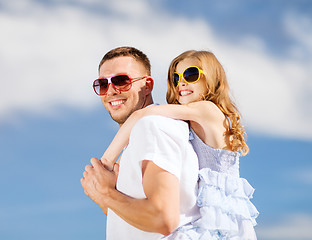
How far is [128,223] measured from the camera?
271 centimetres

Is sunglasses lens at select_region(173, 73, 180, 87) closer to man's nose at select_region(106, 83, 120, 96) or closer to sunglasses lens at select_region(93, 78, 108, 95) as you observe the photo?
man's nose at select_region(106, 83, 120, 96)

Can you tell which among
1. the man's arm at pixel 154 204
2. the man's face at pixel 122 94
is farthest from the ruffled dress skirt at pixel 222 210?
the man's face at pixel 122 94

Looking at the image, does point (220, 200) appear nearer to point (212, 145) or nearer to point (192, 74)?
point (212, 145)

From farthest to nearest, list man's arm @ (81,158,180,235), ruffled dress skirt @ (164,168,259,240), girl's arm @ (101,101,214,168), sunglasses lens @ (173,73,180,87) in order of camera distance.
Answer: sunglasses lens @ (173,73,180,87), girl's arm @ (101,101,214,168), ruffled dress skirt @ (164,168,259,240), man's arm @ (81,158,180,235)

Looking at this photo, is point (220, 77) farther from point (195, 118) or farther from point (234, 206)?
point (234, 206)

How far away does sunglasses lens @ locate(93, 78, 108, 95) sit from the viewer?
15.0 feet

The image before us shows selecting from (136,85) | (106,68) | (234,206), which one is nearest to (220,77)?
(136,85)

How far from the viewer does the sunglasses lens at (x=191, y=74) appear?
14.0 ft

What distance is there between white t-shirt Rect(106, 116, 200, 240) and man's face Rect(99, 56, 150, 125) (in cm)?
165

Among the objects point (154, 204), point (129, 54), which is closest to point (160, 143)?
point (154, 204)

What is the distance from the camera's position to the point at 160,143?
2582mm

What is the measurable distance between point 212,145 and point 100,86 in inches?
67.0

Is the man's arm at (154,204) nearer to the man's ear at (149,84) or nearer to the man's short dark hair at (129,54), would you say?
the man's ear at (149,84)

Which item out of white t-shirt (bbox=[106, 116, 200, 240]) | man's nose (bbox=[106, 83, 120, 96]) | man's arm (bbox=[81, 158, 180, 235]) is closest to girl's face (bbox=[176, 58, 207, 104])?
man's nose (bbox=[106, 83, 120, 96])
